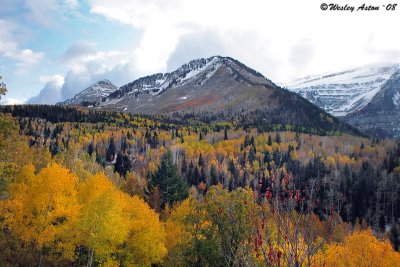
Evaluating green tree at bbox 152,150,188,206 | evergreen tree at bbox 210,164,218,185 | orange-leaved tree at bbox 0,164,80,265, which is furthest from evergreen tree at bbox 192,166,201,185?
orange-leaved tree at bbox 0,164,80,265

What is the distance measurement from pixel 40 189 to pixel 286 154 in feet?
556

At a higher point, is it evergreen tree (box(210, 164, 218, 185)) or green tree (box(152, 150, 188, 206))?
green tree (box(152, 150, 188, 206))

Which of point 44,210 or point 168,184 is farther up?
point 44,210

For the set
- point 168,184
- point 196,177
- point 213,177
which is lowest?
point 213,177

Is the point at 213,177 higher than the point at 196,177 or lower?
lower

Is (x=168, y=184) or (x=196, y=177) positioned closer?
(x=168, y=184)

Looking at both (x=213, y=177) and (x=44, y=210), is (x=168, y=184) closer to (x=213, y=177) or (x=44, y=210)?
(x=44, y=210)

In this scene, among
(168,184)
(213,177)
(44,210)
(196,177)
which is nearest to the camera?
(44,210)

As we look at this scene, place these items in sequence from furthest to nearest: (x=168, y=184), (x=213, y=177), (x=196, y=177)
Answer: (x=213, y=177), (x=196, y=177), (x=168, y=184)

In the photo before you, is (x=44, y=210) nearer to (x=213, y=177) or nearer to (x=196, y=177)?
(x=196, y=177)

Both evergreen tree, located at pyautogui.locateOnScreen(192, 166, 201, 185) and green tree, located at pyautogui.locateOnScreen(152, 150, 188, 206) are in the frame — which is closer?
green tree, located at pyautogui.locateOnScreen(152, 150, 188, 206)

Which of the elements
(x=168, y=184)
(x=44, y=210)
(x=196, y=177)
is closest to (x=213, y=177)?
(x=196, y=177)

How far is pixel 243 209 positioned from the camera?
2862 cm

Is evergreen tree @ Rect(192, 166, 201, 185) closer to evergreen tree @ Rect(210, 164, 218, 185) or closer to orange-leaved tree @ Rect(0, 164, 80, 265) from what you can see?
evergreen tree @ Rect(210, 164, 218, 185)
